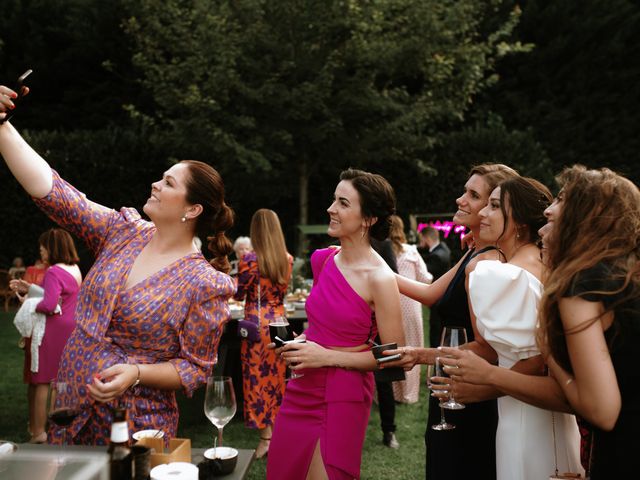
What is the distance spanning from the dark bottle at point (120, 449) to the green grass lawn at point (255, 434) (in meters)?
3.12

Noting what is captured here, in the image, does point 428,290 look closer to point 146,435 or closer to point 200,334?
point 200,334

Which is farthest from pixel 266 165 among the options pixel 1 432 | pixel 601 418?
pixel 601 418

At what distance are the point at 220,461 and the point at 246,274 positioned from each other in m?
3.46

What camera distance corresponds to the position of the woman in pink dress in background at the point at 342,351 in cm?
253

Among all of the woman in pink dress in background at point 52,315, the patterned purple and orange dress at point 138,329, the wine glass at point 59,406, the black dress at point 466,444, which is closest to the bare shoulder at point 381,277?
the black dress at point 466,444

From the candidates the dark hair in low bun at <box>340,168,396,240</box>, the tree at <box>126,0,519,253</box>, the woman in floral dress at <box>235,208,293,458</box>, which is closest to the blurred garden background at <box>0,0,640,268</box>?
the tree at <box>126,0,519,253</box>

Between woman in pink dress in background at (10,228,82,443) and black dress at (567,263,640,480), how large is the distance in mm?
4641

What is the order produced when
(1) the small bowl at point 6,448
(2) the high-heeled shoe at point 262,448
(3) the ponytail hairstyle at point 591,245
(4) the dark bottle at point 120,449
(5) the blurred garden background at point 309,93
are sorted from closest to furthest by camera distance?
(4) the dark bottle at point 120,449
(3) the ponytail hairstyle at point 591,245
(1) the small bowl at point 6,448
(2) the high-heeled shoe at point 262,448
(5) the blurred garden background at point 309,93

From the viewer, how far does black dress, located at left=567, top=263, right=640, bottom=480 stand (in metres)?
1.57


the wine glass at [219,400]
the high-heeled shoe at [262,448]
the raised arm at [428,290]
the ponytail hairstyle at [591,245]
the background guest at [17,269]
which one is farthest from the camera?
the background guest at [17,269]

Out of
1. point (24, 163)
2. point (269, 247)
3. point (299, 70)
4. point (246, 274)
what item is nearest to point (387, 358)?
point (24, 163)

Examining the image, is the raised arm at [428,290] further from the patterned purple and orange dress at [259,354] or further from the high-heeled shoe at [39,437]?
the high-heeled shoe at [39,437]

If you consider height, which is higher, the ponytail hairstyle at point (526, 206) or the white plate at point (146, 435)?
the ponytail hairstyle at point (526, 206)

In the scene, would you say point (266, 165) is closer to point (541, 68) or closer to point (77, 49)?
point (77, 49)
